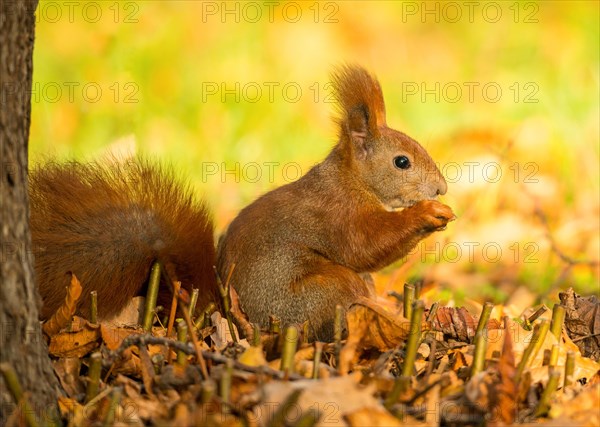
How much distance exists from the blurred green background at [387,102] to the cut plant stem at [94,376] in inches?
55.5

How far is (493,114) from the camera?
4.82 meters

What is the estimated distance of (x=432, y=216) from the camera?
2.38 m

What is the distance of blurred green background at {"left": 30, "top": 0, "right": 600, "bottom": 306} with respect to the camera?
3838 millimetres

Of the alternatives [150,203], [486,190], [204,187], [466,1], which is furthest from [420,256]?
[466,1]

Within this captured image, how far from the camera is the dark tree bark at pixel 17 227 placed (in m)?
1.51

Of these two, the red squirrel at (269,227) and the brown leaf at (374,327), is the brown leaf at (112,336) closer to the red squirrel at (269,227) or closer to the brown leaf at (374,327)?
the red squirrel at (269,227)

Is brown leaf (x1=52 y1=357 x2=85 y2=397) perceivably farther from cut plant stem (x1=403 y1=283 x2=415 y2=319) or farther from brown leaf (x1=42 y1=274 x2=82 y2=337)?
cut plant stem (x1=403 y1=283 x2=415 y2=319)

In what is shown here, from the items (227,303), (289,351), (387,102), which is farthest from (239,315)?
(387,102)

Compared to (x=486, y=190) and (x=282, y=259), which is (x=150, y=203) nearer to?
(x=282, y=259)

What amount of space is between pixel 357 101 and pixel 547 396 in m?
1.12

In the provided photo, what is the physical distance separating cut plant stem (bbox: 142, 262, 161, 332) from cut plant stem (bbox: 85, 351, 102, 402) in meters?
0.41

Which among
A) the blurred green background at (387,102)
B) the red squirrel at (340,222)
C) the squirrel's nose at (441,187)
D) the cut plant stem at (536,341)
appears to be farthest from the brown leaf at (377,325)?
the blurred green background at (387,102)

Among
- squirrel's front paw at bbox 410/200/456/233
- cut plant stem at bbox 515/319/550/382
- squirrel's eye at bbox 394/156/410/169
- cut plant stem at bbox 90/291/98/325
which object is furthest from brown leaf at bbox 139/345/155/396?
squirrel's eye at bbox 394/156/410/169

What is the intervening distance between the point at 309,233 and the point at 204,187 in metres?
1.75
